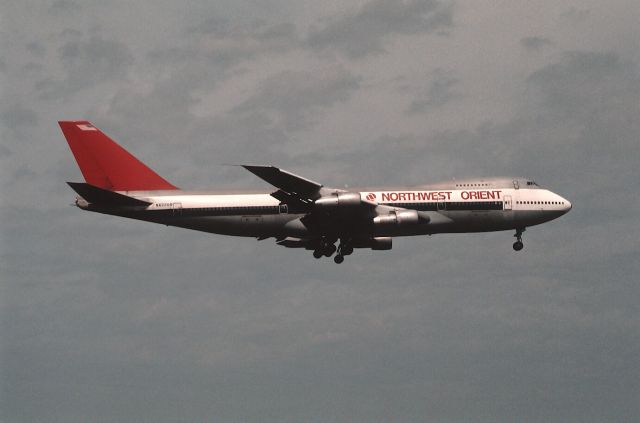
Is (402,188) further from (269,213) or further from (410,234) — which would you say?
(269,213)

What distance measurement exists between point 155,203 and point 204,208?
3645 mm

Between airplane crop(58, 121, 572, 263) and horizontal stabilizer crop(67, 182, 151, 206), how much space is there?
68 mm

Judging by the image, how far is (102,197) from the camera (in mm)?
62906

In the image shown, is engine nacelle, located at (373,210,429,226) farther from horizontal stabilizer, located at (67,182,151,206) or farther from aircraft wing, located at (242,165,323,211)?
horizontal stabilizer, located at (67,182,151,206)

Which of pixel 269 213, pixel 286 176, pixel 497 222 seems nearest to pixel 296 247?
pixel 269 213

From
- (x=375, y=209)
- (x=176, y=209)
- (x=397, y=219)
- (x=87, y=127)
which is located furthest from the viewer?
(x=87, y=127)

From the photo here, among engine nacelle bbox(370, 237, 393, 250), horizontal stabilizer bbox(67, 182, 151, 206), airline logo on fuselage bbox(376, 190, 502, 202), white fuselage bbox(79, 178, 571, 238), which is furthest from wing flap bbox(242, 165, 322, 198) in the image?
horizontal stabilizer bbox(67, 182, 151, 206)

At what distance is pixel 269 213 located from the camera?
209ft

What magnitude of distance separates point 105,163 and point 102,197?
5831mm

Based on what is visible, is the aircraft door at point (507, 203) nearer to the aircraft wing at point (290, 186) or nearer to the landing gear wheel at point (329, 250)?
the landing gear wheel at point (329, 250)

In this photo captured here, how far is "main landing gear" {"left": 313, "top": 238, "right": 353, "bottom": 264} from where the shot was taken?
216 feet

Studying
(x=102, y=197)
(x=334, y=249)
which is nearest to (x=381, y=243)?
(x=334, y=249)

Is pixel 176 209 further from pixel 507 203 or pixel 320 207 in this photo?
pixel 507 203

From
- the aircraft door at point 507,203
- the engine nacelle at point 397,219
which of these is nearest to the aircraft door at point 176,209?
the engine nacelle at point 397,219
